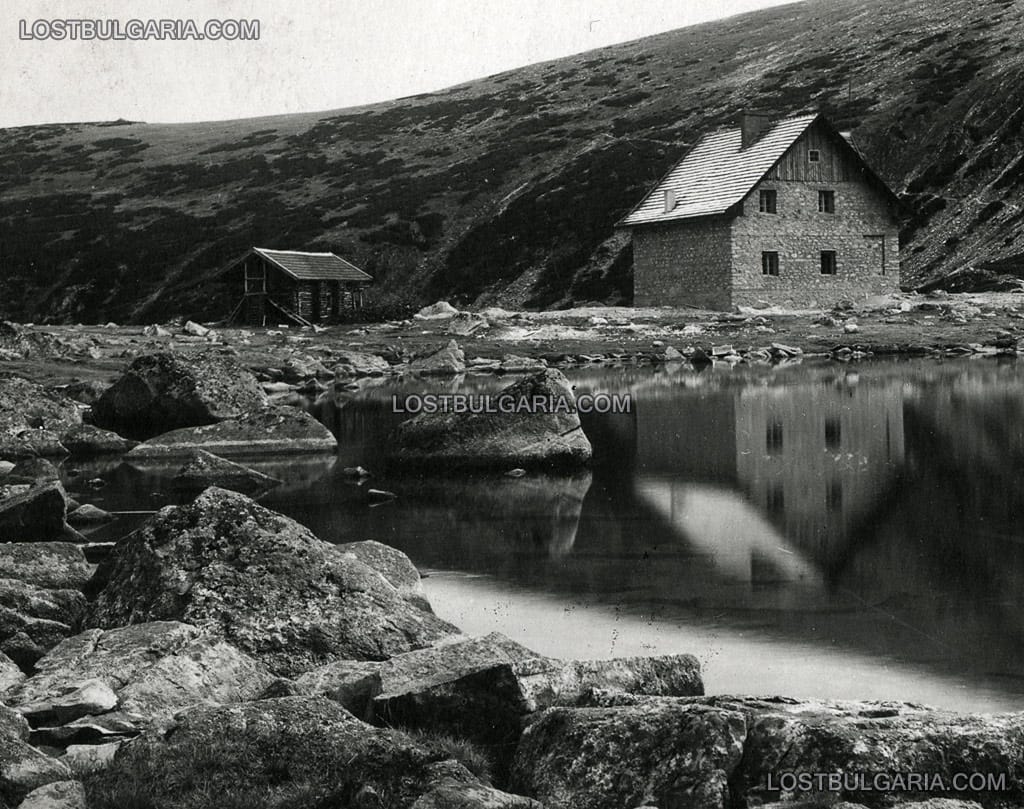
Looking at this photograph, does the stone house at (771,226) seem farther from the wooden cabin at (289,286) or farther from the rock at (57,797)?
the rock at (57,797)

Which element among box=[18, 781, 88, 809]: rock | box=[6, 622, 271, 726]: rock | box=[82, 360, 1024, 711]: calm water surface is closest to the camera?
box=[18, 781, 88, 809]: rock

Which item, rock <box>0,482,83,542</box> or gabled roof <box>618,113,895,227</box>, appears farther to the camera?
gabled roof <box>618,113,895,227</box>

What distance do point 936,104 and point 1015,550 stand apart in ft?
259

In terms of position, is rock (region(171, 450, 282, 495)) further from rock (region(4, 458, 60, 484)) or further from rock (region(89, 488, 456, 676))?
rock (region(89, 488, 456, 676))

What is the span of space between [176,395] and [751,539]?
13.7 metres

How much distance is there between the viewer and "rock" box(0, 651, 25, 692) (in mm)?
8047

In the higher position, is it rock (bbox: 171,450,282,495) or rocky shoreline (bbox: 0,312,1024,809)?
rock (bbox: 171,450,282,495)

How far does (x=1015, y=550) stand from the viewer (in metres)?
13.1

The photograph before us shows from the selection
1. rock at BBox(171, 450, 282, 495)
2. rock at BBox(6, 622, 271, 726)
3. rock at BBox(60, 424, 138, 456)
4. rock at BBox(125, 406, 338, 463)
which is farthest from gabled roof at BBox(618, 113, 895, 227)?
rock at BBox(6, 622, 271, 726)

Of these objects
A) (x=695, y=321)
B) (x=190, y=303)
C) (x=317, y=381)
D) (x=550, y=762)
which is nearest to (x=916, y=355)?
(x=695, y=321)

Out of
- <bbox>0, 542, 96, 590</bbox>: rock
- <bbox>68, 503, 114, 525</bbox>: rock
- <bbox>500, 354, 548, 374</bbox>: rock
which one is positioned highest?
<bbox>500, 354, 548, 374</bbox>: rock

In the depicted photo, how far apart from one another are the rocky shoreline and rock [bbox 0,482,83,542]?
104 inches

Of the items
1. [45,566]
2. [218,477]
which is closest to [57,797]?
[45,566]

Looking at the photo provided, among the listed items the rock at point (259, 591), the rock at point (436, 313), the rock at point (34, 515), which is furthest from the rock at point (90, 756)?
the rock at point (436, 313)
